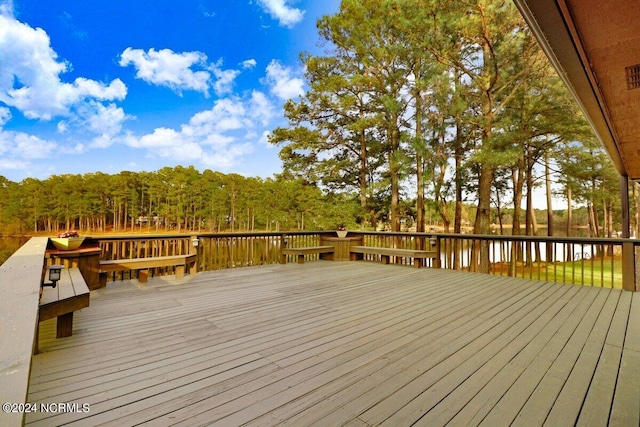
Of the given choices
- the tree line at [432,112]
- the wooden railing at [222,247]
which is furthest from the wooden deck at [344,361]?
the tree line at [432,112]

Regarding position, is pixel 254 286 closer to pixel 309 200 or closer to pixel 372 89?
pixel 309 200

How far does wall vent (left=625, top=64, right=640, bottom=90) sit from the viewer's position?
2139 mm

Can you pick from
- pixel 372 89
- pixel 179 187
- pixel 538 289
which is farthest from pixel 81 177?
pixel 538 289

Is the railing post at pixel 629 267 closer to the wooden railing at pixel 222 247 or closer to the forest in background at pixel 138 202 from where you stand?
the wooden railing at pixel 222 247

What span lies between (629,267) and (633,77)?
3.36m

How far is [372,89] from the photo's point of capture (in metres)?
10.9

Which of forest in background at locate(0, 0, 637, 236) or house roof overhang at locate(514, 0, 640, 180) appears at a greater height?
forest in background at locate(0, 0, 637, 236)

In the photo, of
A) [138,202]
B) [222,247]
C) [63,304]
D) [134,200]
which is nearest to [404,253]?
[222,247]

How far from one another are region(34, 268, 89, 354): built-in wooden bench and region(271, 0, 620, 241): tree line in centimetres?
851

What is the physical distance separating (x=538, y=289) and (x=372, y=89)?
9206 millimetres

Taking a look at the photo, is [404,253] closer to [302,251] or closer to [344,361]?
[302,251]

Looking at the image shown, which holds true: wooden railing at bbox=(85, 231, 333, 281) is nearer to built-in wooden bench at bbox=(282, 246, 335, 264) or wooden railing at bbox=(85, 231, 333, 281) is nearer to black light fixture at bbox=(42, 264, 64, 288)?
built-in wooden bench at bbox=(282, 246, 335, 264)

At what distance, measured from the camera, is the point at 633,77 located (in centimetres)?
225

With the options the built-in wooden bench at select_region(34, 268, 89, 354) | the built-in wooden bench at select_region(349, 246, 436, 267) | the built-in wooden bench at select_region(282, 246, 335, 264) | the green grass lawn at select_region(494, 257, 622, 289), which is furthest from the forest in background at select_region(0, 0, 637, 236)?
the built-in wooden bench at select_region(34, 268, 89, 354)
